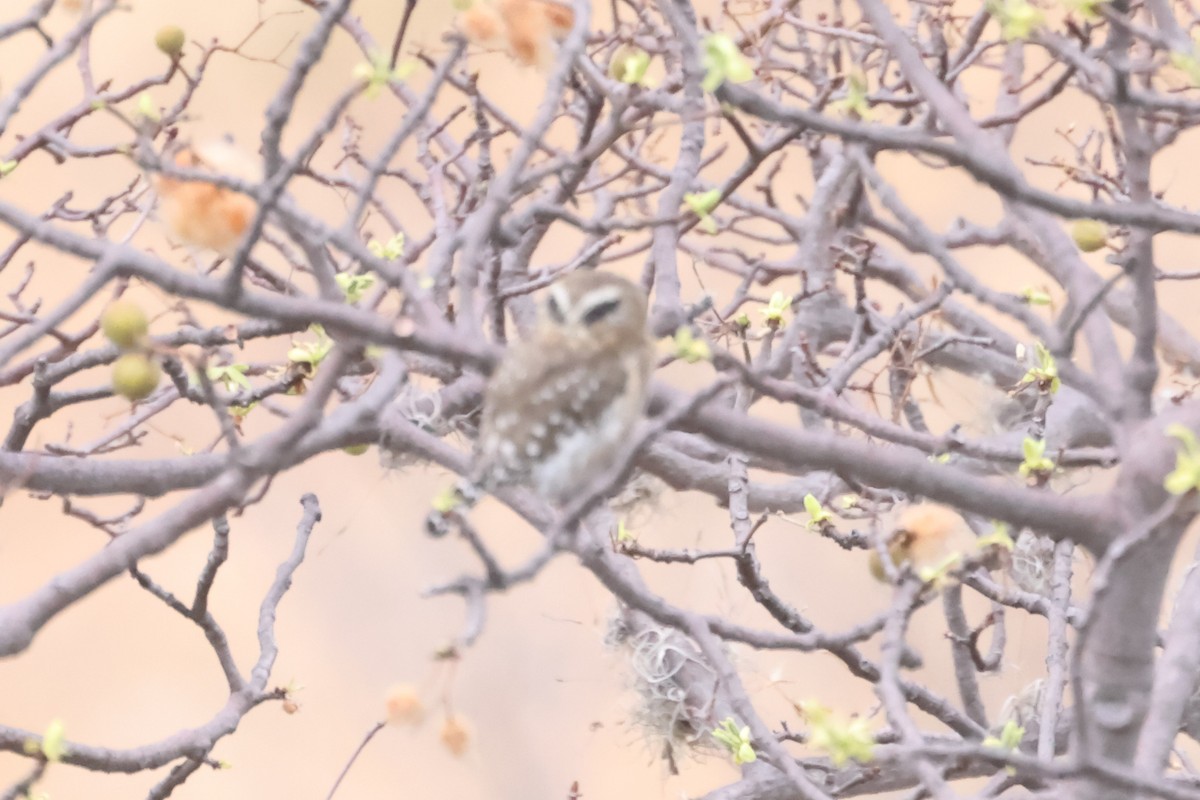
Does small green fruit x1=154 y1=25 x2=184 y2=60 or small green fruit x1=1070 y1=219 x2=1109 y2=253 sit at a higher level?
small green fruit x1=154 y1=25 x2=184 y2=60

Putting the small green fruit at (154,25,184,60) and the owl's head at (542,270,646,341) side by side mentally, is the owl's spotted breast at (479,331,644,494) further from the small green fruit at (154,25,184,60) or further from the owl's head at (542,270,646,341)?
the small green fruit at (154,25,184,60)

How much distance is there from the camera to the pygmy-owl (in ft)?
2.13

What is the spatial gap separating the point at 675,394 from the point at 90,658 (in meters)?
1.51

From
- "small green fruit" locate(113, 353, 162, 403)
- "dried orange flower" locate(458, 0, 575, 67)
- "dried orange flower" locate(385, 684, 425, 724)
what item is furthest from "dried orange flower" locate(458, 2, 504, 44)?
"dried orange flower" locate(385, 684, 425, 724)

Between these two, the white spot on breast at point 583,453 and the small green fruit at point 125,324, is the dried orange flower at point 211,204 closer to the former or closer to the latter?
the small green fruit at point 125,324

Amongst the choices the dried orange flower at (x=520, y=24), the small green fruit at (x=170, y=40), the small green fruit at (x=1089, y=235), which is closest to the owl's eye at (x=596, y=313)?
the dried orange flower at (x=520, y=24)

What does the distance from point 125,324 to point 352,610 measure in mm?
1476

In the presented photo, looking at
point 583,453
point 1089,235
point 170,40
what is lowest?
point 583,453

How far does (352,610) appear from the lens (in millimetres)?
1951

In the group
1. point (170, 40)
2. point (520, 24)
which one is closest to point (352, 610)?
point (170, 40)

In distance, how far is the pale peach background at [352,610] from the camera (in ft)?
6.03

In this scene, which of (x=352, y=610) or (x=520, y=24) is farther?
(x=352, y=610)

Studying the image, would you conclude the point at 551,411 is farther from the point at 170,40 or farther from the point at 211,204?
the point at 170,40

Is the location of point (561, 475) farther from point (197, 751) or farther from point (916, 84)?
point (197, 751)
